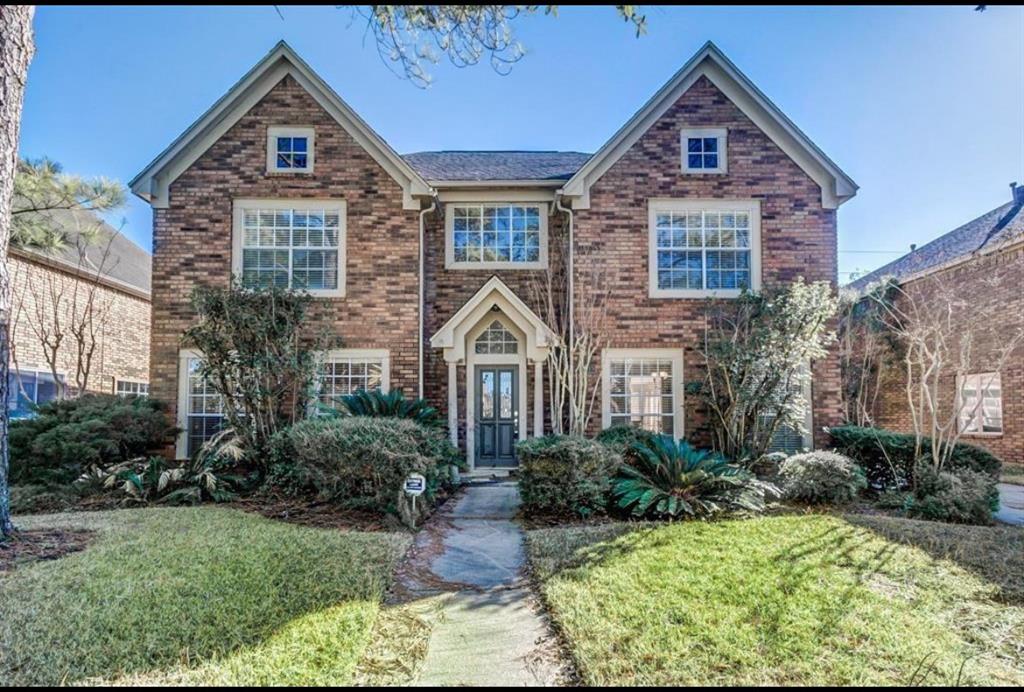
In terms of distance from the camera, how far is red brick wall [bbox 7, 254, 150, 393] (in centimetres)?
1299

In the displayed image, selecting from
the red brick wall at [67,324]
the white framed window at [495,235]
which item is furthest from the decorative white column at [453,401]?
the red brick wall at [67,324]

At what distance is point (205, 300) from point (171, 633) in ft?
21.6

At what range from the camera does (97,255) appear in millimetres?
16281

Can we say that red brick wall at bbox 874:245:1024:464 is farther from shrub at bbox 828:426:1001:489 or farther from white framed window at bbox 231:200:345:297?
white framed window at bbox 231:200:345:297

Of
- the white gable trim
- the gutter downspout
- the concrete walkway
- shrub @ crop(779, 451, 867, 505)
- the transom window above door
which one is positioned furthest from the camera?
the transom window above door

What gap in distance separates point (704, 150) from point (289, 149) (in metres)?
8.38

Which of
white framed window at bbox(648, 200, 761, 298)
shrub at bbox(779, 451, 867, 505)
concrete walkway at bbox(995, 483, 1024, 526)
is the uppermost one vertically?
white framed window at bbox(648, 200, 761, 298)

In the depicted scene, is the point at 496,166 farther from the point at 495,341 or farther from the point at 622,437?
the point at 622,437

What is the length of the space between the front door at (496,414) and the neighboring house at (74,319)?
8.88m

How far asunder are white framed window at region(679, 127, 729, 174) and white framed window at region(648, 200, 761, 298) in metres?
0.71

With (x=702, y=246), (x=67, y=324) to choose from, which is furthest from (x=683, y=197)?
(x=67, y=324)

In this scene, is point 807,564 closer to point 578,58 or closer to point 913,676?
point 913,676

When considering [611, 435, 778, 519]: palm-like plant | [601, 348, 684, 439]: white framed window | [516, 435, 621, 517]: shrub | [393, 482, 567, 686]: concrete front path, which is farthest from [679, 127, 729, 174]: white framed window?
[393, 482, 567, 686]: concrete front path

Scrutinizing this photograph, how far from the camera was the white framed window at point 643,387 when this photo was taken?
1106 centimetres
